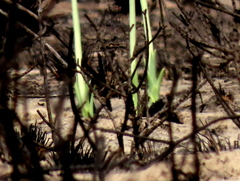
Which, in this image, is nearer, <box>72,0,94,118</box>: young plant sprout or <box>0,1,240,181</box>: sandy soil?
<box>0,1,240,181</box>: sandy soil

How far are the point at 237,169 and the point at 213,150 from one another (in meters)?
0.21

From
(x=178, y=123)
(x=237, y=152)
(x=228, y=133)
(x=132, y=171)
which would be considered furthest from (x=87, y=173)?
(x=178, y=123)

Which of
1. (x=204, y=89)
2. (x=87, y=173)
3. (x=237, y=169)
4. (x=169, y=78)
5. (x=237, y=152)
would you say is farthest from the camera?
(x=169, y=78)

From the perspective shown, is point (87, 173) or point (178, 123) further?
point (178, 123)

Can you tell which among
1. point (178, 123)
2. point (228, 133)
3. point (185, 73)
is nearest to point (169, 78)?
point (185, 73)

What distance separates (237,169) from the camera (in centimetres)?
170

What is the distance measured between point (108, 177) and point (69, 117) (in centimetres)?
155

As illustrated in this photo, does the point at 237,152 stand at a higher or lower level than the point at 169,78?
lower

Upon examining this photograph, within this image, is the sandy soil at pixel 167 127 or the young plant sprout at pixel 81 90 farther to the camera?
the young plant sprout at pixel 81 90

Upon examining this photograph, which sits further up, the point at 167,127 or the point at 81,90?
the point at 81,90

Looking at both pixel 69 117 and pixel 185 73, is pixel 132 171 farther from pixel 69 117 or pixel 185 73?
pixel 185 73

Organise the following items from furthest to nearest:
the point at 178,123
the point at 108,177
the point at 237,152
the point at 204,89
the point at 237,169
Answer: the point at 204,89, the point at 178,123, the point at 237,152, the point at 237,169, the point at 108,177

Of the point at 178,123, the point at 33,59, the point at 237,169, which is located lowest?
the point at 237,169

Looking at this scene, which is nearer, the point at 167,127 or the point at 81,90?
the point at 167,127
